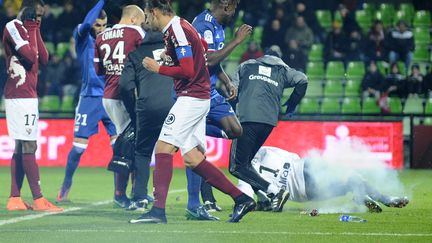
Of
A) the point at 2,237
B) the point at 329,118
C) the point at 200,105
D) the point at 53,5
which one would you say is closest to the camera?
the point at 2,237

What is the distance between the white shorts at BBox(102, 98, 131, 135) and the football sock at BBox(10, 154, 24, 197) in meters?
1.15

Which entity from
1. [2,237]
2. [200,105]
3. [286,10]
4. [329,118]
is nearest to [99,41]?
[200,105]

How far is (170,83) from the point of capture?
35.9ft

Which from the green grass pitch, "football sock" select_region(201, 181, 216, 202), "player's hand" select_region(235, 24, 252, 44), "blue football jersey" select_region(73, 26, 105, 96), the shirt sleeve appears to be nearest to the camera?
the green grass pitch

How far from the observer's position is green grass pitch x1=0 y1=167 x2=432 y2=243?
28.8ft

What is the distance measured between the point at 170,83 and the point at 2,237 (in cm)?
286

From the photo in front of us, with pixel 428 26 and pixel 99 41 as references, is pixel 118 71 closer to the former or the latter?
pixel 99 41

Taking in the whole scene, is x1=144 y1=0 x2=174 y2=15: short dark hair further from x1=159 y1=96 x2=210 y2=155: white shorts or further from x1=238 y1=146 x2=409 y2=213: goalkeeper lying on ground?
x1=238 y1=146 x2=409 y2=213: goalkeeper lying on ground

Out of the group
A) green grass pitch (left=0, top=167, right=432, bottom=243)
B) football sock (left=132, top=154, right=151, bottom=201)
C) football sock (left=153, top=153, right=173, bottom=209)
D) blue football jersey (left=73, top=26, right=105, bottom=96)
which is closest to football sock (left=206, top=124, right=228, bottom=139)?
football sock (left=132, top=154, right=151, bottom=201)

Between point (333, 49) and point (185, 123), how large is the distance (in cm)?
1415

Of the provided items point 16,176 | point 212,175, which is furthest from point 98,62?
point 212,175

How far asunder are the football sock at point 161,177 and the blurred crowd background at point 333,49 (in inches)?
473

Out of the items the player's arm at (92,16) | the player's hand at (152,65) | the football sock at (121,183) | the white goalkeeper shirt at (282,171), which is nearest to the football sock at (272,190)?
the white goalkeeper shirt at (282,171)

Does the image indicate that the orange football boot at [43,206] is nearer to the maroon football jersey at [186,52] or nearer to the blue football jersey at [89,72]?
the blue football jersey at [89,72]
